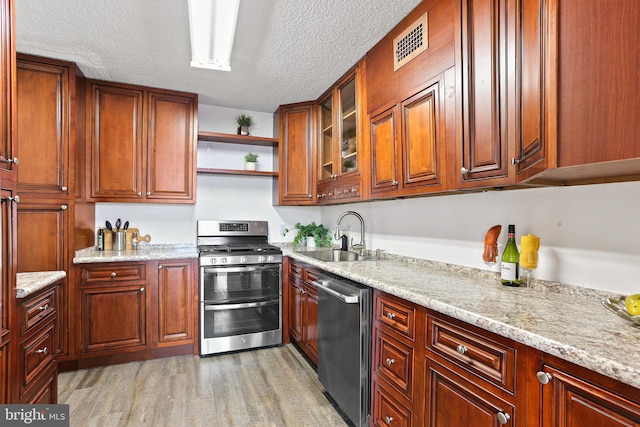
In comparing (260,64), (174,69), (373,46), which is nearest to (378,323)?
(373,46)

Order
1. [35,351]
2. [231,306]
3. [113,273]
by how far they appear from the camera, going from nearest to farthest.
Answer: [35,351] → [113,273] → [231,306]

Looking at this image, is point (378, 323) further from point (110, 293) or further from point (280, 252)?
point (110, 293)

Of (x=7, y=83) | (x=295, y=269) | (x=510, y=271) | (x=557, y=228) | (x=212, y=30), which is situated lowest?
(x=295, y=269)

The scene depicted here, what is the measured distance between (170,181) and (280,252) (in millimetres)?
1261

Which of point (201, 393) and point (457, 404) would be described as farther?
point (201, 393)

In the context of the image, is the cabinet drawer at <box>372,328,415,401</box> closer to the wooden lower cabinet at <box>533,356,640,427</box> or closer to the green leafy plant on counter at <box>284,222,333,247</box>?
the wooden lower cabinet at <box>533,356,640,427</box>

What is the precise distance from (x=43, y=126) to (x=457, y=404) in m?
3.24

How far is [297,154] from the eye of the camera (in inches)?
133

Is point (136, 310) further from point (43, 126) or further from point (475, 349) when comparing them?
point (475, 349)

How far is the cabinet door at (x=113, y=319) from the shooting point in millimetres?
2621

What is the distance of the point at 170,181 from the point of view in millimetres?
3092

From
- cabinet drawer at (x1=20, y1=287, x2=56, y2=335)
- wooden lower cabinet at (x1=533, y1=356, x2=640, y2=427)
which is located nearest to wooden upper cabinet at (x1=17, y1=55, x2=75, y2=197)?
cabinet drawer at (x1=20, y1=287, x2=56, y2=335)

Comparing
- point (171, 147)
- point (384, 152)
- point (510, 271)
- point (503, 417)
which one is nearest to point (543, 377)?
point (503, 417)

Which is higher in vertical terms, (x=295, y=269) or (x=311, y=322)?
(x=295, y=269)
